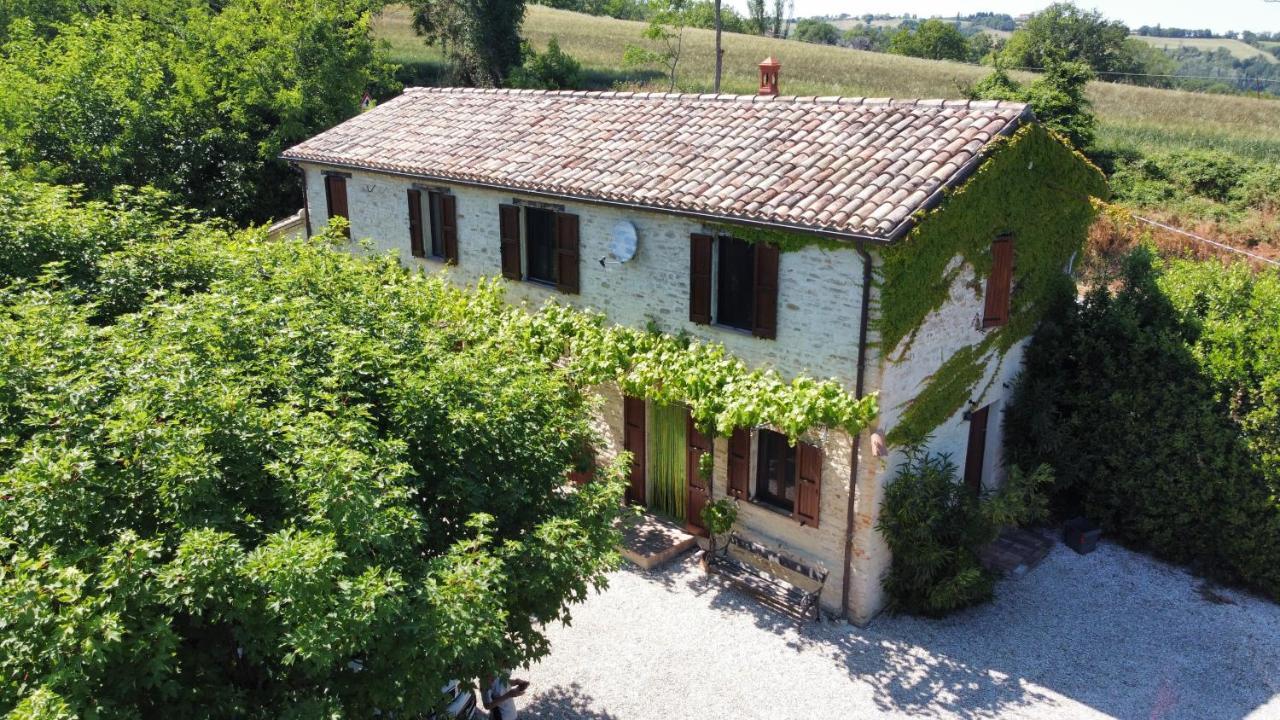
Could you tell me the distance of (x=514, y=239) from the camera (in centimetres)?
1510

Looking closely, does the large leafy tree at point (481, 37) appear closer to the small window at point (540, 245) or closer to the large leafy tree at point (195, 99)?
the large leafy tree at point (195, 99)

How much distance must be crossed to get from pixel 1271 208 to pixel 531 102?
23.7 metres

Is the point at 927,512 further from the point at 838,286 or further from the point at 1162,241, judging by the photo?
the point at 1162,241

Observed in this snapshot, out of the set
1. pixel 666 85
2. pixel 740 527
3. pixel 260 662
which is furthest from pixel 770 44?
pixel 260 662

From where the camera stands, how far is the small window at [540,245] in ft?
48.3

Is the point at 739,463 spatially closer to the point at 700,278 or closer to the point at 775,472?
the point at 775,472

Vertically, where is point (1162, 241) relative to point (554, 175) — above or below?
below

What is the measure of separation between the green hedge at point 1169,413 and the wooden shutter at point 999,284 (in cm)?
137

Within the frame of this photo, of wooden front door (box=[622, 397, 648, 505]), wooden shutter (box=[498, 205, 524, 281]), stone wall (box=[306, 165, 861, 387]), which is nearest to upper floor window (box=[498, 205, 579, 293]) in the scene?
wooden shutter (box=[498, 205, 524, 281])

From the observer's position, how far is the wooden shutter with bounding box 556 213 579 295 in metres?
14.1

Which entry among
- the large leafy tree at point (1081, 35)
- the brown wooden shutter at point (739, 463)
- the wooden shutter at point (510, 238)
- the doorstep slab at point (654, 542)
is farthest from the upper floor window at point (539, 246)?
the large leafy tree at point (1081, 35)

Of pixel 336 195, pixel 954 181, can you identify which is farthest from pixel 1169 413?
pixel 336 195

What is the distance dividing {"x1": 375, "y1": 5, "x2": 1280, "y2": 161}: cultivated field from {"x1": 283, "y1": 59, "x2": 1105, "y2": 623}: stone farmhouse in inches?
928

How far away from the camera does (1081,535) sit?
13.4m
